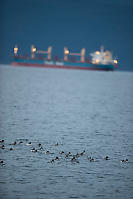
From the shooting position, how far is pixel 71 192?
54.6ft

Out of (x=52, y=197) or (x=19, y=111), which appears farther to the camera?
(x=19, y=111)

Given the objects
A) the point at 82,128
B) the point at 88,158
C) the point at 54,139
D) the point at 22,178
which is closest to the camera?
the point at 22,178

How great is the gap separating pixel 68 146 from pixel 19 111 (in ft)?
58.8

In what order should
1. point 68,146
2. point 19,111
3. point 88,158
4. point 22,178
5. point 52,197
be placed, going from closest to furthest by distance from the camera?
point 52,197 < point 22,178 < point 88,158 < point 68,146 < point 19,111

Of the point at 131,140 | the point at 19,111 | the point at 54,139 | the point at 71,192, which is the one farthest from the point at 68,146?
the point at 19,111

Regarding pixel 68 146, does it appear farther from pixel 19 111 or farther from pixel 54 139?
pixel 19 111

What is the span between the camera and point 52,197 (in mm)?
16062

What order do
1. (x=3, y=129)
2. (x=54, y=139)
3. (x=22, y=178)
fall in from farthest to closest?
(x=3, y=129) < (x=54, y=139) < (x=22, y=178)

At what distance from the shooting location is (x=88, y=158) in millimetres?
21422

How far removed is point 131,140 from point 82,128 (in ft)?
19.4

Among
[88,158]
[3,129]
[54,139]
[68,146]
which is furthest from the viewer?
[3,129]

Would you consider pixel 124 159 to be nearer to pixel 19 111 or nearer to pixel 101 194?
pixel 101 194

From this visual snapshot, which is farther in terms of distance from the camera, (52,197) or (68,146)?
(68,146)

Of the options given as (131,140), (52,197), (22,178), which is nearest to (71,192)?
→ (52,197)
